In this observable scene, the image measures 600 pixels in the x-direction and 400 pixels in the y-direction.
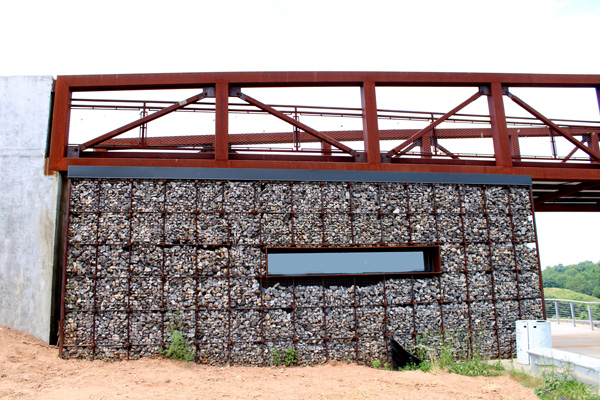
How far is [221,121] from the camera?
10.1 metres

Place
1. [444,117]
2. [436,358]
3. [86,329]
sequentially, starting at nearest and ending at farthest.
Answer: [86,329] → [436,358] → [444,117]

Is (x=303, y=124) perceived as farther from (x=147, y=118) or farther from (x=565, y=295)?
(x=565, y=295)

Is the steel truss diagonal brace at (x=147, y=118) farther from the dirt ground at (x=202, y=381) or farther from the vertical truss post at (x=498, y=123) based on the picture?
the vertical truss post at (x=498, y=123)

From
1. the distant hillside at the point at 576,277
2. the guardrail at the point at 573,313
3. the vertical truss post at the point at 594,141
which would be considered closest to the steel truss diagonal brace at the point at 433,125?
→ the vertical truss post at the point at 594,141

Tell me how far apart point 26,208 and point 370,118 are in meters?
7.81

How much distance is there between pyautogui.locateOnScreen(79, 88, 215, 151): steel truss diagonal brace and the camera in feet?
32.8

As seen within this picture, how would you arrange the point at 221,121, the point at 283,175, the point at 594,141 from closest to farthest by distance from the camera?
the point at 283,175 < the point at 221,121 < the point at 594,141

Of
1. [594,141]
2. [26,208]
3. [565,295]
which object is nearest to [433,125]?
[594,141]

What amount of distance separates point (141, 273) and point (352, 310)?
4.36 metres

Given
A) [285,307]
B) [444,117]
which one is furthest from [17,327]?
[444,117]

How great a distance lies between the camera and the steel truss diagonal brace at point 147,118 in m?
9.98

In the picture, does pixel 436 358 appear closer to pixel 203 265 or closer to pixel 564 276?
pixel 203 265

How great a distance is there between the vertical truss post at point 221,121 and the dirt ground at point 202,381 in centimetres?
440

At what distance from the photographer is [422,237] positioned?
32.9ft
